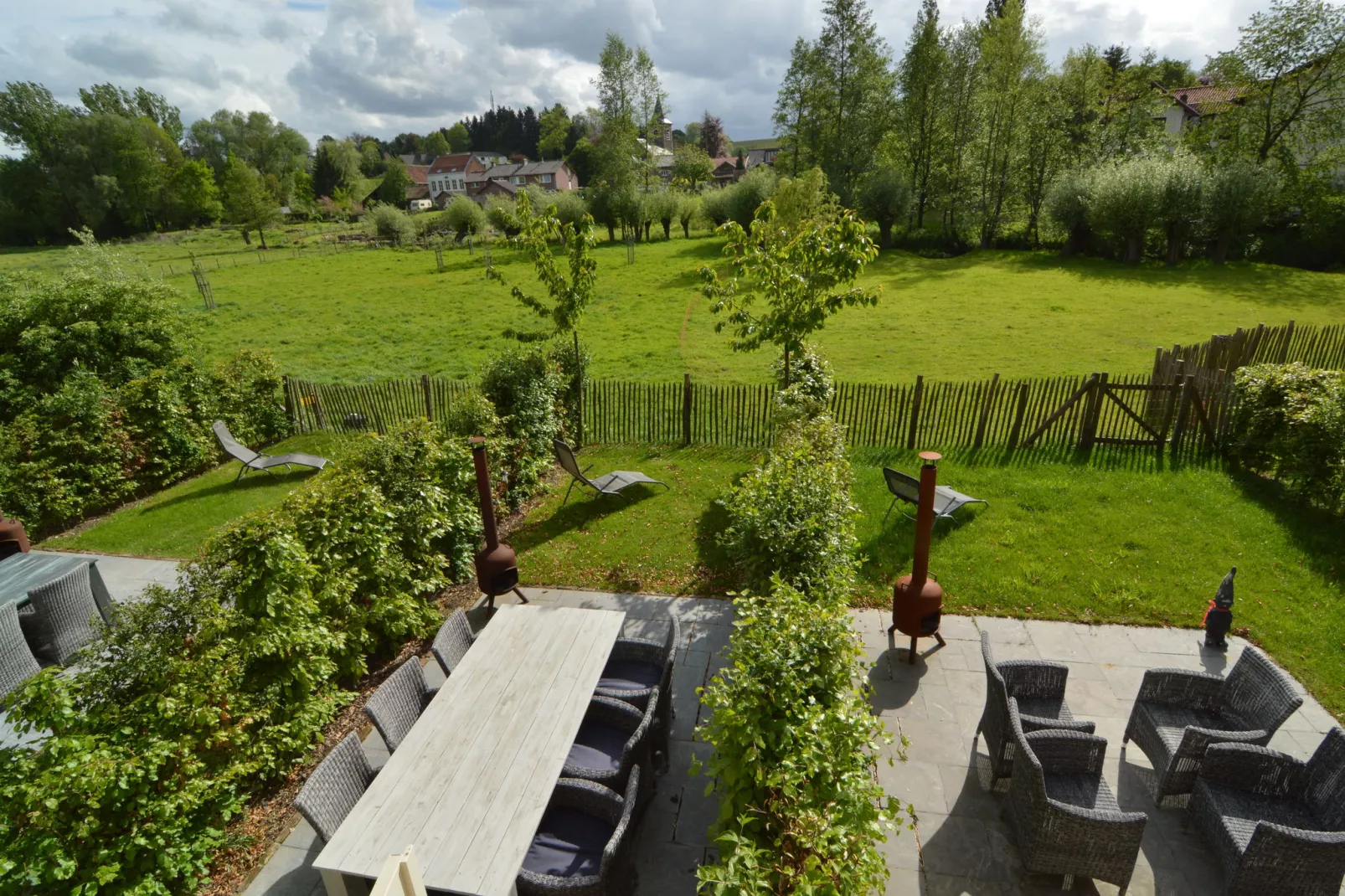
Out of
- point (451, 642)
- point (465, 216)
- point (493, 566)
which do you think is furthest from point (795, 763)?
point (465, 216)

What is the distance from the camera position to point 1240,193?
25.3 metres

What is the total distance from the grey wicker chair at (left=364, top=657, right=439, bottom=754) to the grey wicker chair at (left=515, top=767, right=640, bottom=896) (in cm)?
111

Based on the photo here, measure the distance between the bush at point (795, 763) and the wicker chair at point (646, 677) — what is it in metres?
0.94

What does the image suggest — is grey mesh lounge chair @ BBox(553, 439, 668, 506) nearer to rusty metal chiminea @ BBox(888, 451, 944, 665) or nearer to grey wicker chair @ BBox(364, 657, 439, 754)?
grey wicker chair @ BBox(364, 657, 439, 754)

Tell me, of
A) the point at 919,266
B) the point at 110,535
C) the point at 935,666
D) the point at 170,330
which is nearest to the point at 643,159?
the point at 919,266

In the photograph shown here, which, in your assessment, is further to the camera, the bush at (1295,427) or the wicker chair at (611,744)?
the bush at (1295,427)

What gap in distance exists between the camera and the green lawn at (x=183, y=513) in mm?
9203

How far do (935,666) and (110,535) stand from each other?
11.6m

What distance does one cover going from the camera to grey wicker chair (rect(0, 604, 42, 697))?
18.1ft

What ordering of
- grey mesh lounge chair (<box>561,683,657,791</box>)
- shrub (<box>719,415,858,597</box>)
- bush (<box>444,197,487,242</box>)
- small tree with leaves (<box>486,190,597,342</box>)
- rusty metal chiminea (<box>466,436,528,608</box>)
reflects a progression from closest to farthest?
grey mesh lounge chair (<box>561,683,657,791</box>) → shrub (<box>719,415,858,597</box>) → rusty metal chiminea (<box>466,436,528,608</box>) → small tree with leaves (<box>486,190,597,342</box>) → bush (<box>444,197,487,242</box>)

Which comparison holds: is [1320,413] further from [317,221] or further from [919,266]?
[317,221]

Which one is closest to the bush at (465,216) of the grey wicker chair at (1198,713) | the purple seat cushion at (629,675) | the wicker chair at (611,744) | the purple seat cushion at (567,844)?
the purple seat cushion at (629,675)

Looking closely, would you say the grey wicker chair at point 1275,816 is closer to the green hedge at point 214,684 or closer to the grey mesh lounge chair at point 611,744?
the grey mesh lounge chair at point 611,744

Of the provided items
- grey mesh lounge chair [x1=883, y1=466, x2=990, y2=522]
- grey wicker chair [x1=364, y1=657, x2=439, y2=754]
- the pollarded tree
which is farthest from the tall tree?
grey wicker chair [x1=364, y1=657, x2=439, y2=754]
